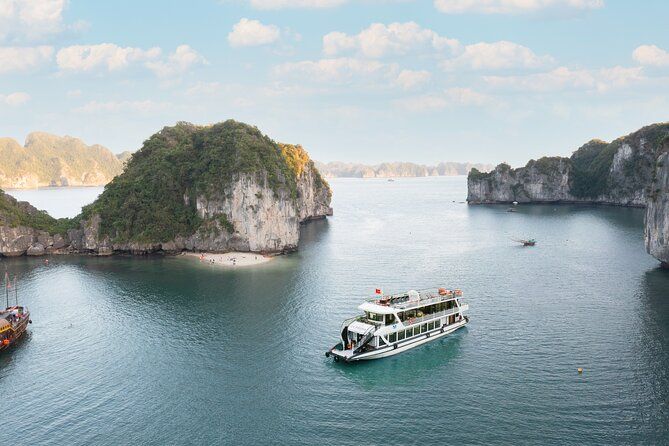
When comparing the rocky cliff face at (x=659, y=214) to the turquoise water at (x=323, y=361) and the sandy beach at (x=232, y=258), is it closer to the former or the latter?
the turquoise water at (x=323, y=361)

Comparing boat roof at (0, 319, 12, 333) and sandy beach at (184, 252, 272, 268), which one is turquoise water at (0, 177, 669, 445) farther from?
sandy beach at (184, 252, 272, 268)

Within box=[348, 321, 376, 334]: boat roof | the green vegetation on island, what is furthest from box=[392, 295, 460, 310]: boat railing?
the green vegetation on island

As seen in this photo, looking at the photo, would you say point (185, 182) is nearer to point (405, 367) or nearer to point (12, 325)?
point (12, 325)

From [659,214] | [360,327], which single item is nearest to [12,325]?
[360,327]

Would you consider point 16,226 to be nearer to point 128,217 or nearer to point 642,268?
point 128,217

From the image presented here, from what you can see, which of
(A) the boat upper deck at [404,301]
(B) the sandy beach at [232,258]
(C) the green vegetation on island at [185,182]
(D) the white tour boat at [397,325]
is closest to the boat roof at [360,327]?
(D) the white tour boat at [397,325]
